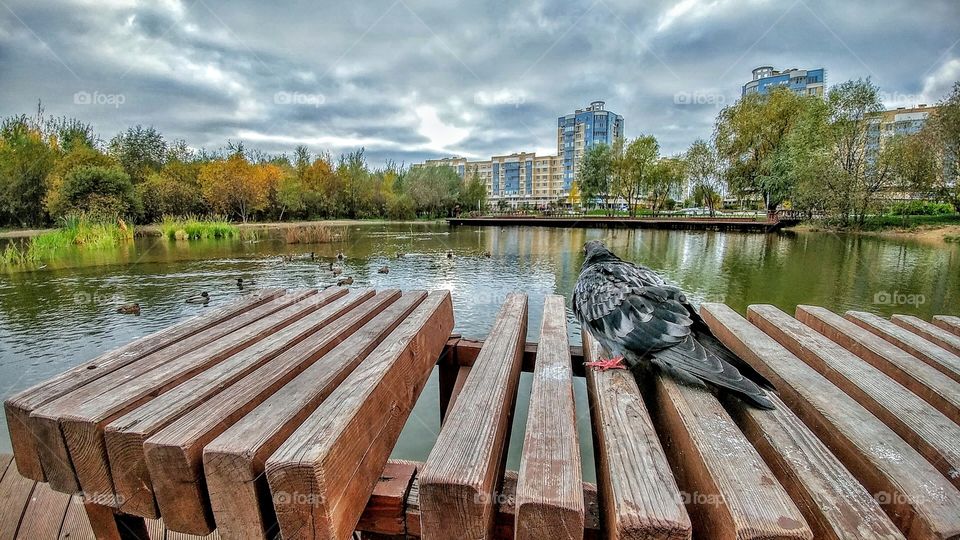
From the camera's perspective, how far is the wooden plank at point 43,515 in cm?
205

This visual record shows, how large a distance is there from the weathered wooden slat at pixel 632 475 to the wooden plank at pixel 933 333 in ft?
5.20

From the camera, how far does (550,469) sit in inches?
35.2

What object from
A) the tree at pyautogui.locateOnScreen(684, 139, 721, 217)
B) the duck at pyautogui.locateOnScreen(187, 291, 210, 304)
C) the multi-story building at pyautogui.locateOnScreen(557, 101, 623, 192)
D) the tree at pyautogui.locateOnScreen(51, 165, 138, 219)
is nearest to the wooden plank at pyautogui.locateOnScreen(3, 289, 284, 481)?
the duck at pyautogui.locateOnScreen(187, 291, 210, 304)

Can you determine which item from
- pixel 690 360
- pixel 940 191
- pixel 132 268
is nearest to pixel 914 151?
pixel 940 191

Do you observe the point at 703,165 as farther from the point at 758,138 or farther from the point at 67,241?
the point at 67,241

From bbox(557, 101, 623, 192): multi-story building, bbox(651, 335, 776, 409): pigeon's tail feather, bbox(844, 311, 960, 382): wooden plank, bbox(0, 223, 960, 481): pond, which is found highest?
bbox(557, 101, 623, 192): multi-story building

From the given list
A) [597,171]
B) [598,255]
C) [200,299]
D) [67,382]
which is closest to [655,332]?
[598,255]

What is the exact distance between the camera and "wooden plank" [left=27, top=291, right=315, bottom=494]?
1.04 meters

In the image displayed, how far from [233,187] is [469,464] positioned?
43.7 meters

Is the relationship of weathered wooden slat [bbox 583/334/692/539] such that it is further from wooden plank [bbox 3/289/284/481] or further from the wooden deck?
wooden plank [bbox 3/289/284/481]

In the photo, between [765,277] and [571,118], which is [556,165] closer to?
[571,118]

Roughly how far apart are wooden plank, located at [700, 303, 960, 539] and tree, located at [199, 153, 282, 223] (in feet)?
142

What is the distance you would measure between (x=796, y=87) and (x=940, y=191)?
8647 cm

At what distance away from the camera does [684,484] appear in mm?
1083
